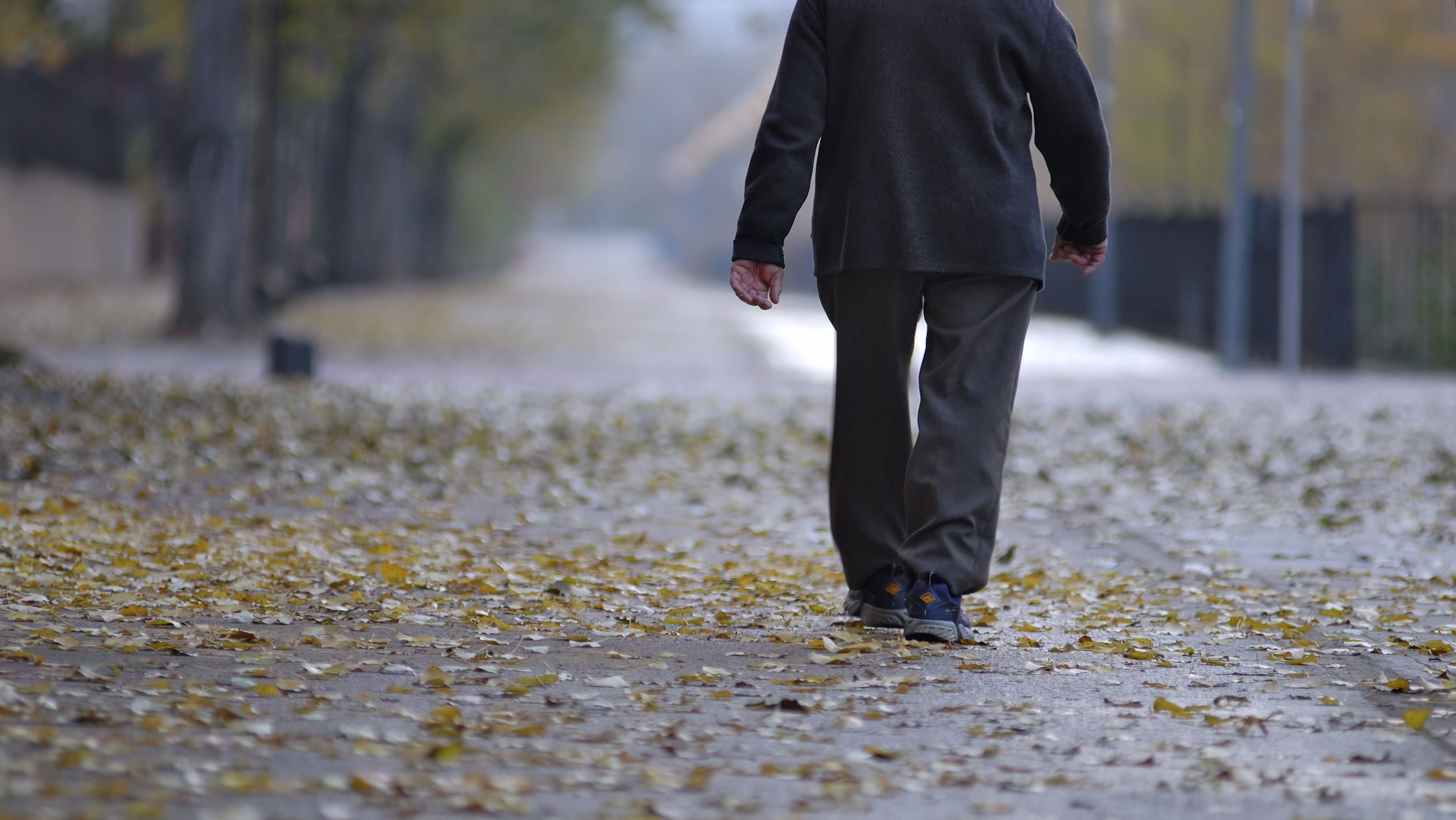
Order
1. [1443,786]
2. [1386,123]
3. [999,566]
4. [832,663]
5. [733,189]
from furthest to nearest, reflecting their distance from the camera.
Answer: [733,189]
[1386,123]
[999,566]
[832,663]
[1443,786]

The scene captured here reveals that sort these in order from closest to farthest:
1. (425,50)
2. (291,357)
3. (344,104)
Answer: (291,357), (425,50), (344,104)

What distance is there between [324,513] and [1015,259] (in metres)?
3.84

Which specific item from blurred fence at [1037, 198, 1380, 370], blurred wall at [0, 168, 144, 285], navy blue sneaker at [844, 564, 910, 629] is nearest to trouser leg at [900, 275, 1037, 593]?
navy blue sneaker at [844, 564, 910, 629]

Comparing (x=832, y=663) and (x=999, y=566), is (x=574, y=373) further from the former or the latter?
(x=832, y=663)

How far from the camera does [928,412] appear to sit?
5.03m

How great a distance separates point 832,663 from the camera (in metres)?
4.81

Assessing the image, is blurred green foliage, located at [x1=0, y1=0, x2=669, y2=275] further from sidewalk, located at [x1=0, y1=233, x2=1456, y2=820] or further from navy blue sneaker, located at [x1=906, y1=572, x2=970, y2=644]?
navy blue sneaker, located at [x1=906, y1=572, x2=970, y2=644]

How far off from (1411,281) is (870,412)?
16.2 metres

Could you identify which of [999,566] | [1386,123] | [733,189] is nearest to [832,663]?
[999,566]

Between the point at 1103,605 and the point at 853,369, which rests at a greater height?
the point at 853,369

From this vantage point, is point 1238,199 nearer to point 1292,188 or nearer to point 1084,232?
point 1292,188

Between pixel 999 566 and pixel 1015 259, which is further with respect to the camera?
pixel 999 566

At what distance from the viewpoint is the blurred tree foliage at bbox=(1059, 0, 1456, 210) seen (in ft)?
85.7

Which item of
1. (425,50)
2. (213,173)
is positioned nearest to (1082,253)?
(213,173)
